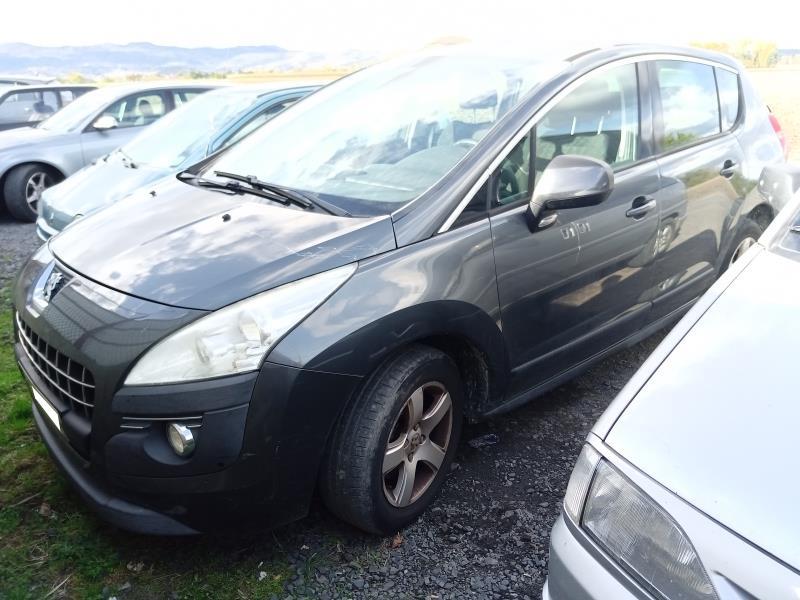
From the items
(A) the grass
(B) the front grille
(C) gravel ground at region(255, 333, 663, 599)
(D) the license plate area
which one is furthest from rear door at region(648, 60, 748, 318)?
A: (D) the license plate area

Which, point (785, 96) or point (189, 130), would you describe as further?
point (785, 96)

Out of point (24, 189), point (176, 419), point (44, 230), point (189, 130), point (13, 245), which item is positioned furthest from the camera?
point (24, 189)

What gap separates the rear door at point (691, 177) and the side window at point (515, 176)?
35.4 inches

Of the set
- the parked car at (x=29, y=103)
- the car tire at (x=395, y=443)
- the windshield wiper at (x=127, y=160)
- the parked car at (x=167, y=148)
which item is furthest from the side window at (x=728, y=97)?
the parked car at (x=29, y=103)

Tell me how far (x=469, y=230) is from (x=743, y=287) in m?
0.90

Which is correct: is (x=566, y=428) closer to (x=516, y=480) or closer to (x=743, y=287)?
(x=516, y=480)

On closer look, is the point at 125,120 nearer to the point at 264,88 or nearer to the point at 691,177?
the point at 264,88

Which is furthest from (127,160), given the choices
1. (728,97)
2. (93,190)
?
(728,97)

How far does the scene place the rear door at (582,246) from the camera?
2.56 meters

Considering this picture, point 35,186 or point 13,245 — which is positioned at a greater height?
point 35,186

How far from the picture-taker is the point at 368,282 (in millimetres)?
2121

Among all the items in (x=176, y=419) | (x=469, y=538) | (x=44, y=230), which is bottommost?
(x=469, y=538)

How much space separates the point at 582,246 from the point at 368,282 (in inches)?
42.2

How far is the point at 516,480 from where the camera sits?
2.76 metres
